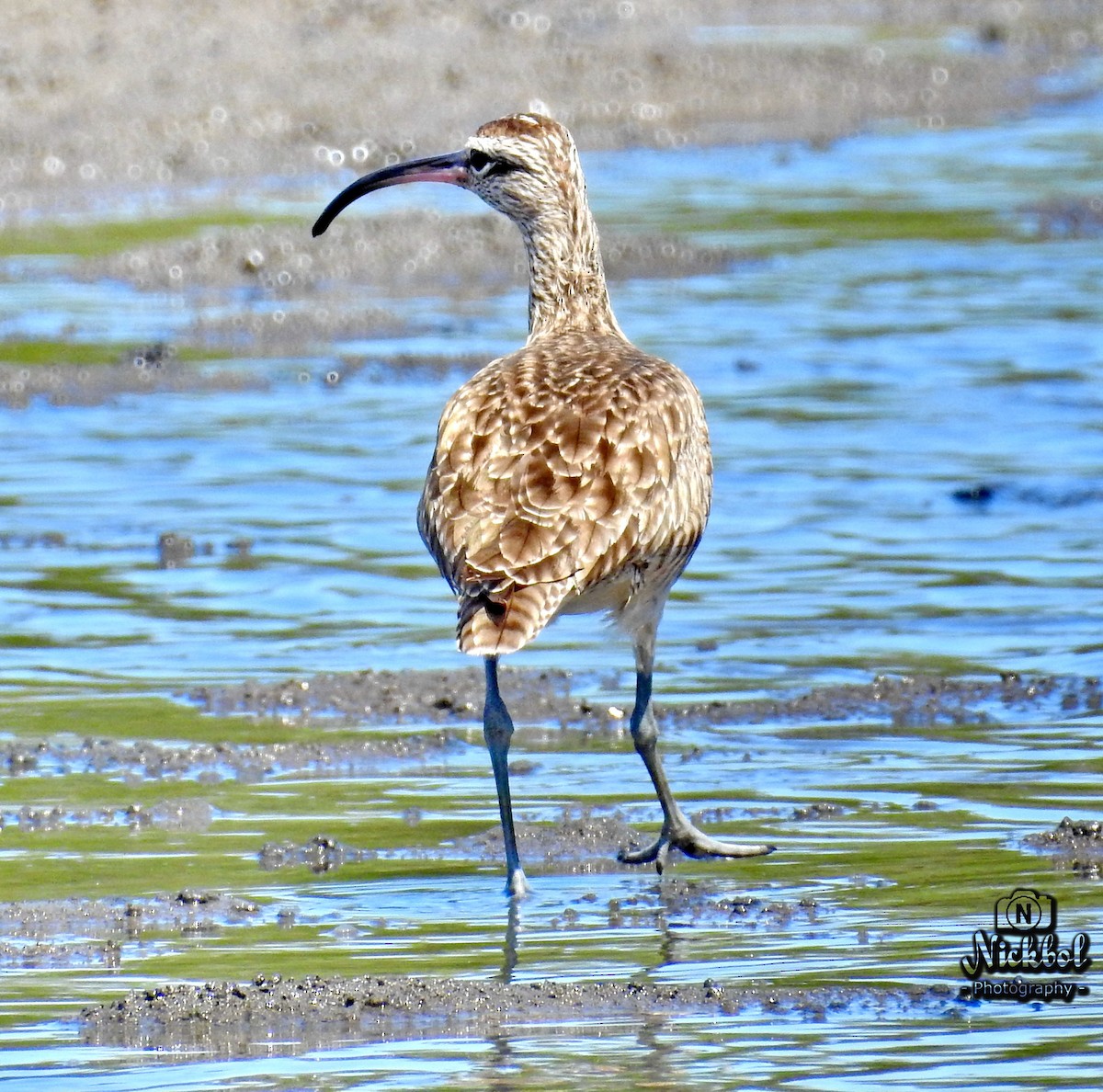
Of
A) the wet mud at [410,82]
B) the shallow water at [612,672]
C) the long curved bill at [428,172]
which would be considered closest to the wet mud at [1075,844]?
the shallow water at [612,672]

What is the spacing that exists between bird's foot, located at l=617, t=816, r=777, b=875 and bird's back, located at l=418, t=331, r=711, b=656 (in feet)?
1.89

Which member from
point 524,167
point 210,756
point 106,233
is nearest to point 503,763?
point 210,756

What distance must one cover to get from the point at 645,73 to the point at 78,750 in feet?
61.1

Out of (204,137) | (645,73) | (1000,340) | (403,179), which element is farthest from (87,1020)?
(645,73)

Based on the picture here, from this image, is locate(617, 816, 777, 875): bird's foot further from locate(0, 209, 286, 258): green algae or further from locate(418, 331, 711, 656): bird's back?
locate(0, 209, 286, 258): green algae

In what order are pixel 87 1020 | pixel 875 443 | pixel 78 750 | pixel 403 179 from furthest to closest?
pixel 875 443, pixel 403 179, pixel 78 750, pixel 87 1020

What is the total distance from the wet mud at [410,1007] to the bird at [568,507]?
33.1 inches

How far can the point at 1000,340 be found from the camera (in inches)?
545

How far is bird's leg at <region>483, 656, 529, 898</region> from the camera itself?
5.93 metres

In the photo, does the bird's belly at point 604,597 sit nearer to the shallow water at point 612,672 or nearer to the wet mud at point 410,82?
the shallow water at point 612,672

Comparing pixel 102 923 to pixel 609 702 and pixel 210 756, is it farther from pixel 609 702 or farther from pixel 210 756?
pixel 609 702

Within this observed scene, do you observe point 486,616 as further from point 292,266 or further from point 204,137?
point 204,137

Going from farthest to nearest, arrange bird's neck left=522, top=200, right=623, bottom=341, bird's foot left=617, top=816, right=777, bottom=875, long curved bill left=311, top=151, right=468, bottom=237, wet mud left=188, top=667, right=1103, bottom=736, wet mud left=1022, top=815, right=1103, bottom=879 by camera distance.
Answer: long curved bill left=311, top=151, right=468, bottom=237 → bird's neck left=522, top=200, right=623, bottom=341 → wet mud left=188, top=667, right=1103, bottom=736 → bird's foot left=617, top=816, right=777, bottom=875 → wet mud left=1022, top=815, right=1103, bottom=879

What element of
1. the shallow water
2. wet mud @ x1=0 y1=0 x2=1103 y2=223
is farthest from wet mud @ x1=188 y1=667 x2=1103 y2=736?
wet mud @ x1=0 y1=0 x2=1103 y2=223
